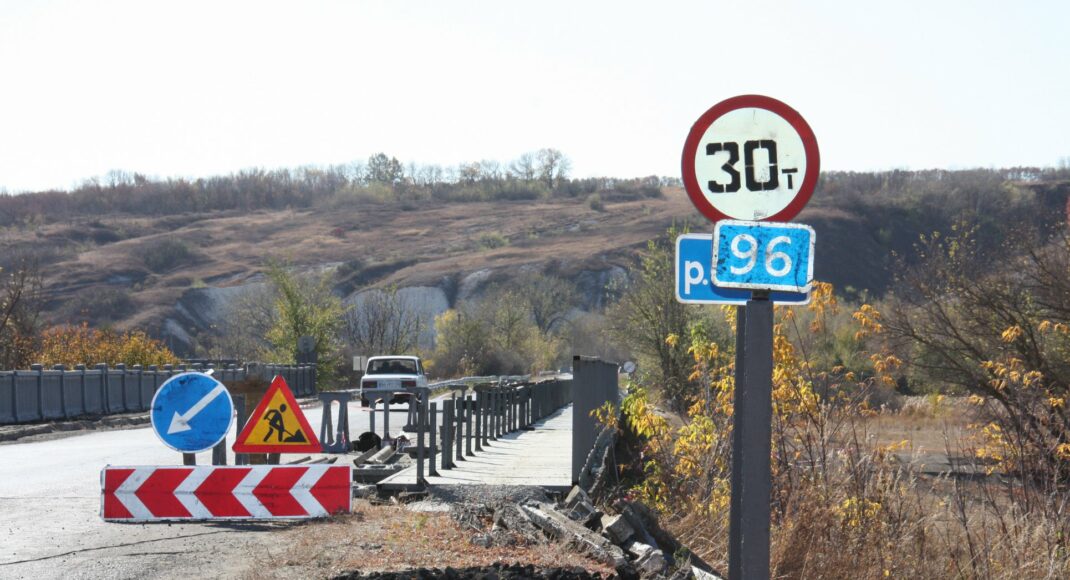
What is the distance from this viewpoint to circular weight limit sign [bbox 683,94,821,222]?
19.1 feet

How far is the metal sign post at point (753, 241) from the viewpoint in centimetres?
559

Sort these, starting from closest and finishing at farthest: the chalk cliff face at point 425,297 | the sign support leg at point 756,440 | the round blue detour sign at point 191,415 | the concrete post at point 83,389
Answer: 1. the sign support leg at point 756,440
2. the round blue detour sign at point 191,415
3. the concrete post at point 83,389
4. the chalk cliff face at point 425,297

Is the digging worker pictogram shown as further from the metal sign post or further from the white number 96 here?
the white number 96

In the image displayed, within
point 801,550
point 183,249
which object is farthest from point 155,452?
point 183,249

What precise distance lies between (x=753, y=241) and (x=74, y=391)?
90.8ft

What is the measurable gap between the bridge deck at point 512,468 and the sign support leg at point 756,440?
6709 millimetres

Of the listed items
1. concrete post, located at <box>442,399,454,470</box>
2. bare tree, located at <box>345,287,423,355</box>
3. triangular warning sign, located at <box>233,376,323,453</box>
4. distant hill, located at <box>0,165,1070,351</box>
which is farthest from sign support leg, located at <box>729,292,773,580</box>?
distant hill, located at <box>0,165,1070,351</box>

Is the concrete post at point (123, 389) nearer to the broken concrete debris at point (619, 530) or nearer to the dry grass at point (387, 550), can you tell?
the dry grass at point (387, 550)

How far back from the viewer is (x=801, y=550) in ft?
30.6

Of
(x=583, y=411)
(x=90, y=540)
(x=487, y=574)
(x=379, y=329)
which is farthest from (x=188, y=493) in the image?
(x=379, y=329)

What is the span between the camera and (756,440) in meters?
5.59

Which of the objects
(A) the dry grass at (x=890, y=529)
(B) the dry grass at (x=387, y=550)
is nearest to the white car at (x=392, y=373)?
(B) the dry grass at (x=387, y=550)

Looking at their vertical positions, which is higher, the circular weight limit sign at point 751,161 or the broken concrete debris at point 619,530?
the circular weight limit sign at point 751,161

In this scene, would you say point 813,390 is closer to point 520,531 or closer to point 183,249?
point 520,531
